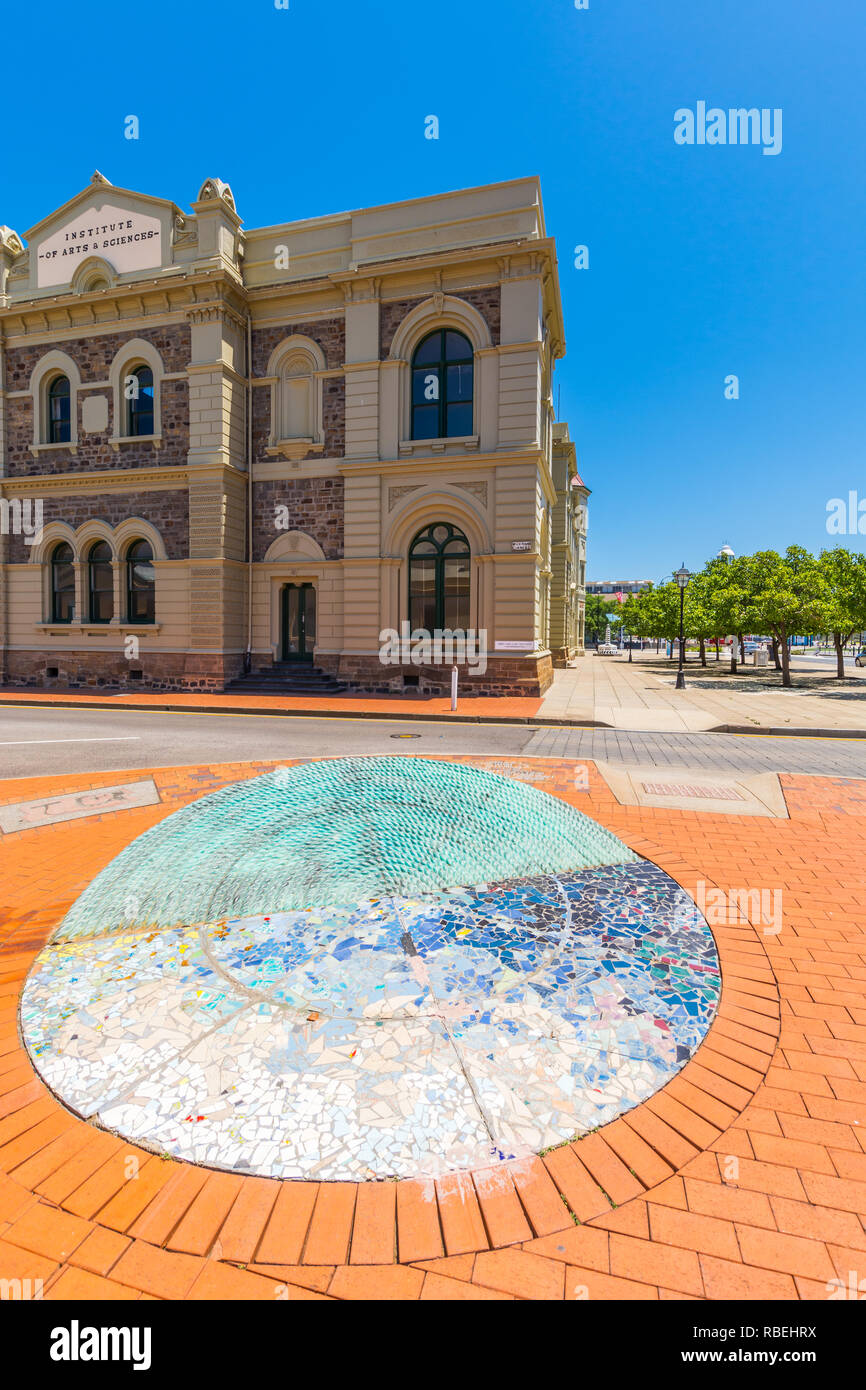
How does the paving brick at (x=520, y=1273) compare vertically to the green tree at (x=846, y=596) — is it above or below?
below

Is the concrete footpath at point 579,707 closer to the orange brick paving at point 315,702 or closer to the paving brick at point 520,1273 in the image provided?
the orange brick paving at point 315,702

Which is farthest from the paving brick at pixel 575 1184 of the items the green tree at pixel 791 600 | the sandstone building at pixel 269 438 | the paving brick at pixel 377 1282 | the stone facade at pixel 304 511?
the green tree at pixel 791 600

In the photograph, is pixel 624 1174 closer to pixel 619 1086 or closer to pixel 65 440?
pixel 619 1086

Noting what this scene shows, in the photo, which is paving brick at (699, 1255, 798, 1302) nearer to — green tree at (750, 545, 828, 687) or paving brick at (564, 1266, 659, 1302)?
paving brick at (564, 1266, 659, 1302)

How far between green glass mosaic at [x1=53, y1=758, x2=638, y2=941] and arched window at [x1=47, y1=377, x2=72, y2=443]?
21708 millimetres

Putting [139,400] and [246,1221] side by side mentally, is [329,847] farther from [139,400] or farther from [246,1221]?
[139,400]

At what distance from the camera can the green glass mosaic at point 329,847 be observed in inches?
151

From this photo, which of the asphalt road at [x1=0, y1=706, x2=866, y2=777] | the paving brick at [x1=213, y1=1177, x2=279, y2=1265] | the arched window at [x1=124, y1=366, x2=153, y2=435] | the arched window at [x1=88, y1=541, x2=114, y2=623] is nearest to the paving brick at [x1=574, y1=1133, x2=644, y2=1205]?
the paving brick at [x1=213, y1=1177, x2=279, y2=1265]

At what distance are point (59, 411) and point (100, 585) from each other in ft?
19.5

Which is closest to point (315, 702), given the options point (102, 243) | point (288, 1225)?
point (288, 1225)

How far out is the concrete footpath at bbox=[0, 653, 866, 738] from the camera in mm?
13852

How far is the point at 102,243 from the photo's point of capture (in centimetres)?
2000

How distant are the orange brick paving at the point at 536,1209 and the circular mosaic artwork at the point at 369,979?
0.09 m
